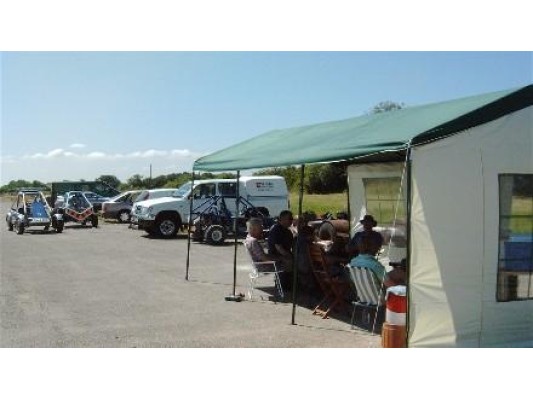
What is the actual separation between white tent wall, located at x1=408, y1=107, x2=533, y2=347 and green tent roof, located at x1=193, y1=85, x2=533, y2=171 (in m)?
0.18

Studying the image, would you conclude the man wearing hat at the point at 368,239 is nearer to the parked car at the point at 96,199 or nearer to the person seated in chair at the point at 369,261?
the person seated in chair at the point at 369,261

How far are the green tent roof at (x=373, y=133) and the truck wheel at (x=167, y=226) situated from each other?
10195 millimetres

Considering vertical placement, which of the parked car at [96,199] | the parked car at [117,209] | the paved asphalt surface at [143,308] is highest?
the parked car at [96,199]

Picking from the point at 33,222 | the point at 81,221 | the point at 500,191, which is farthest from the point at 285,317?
the point at 81,221

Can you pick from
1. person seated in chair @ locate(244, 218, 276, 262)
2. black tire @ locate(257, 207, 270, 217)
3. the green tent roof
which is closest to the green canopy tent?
the green tent roof

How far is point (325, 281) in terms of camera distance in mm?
8484

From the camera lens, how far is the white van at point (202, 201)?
2014cm

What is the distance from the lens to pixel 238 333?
7262 mm

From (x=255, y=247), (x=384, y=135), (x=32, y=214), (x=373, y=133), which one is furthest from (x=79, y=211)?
(x=384, y=135)

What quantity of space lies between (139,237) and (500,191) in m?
16.2

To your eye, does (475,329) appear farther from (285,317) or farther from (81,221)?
(81,221)

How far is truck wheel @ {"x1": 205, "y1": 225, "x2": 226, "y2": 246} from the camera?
1822 centimetres

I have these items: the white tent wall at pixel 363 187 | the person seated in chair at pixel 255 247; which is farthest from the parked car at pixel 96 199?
the person seated in chair at pixel 255 247

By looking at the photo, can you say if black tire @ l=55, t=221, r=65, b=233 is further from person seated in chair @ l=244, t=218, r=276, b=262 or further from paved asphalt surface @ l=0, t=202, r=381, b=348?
person seated in chair @ l=244, t=218, r=276, b=262
